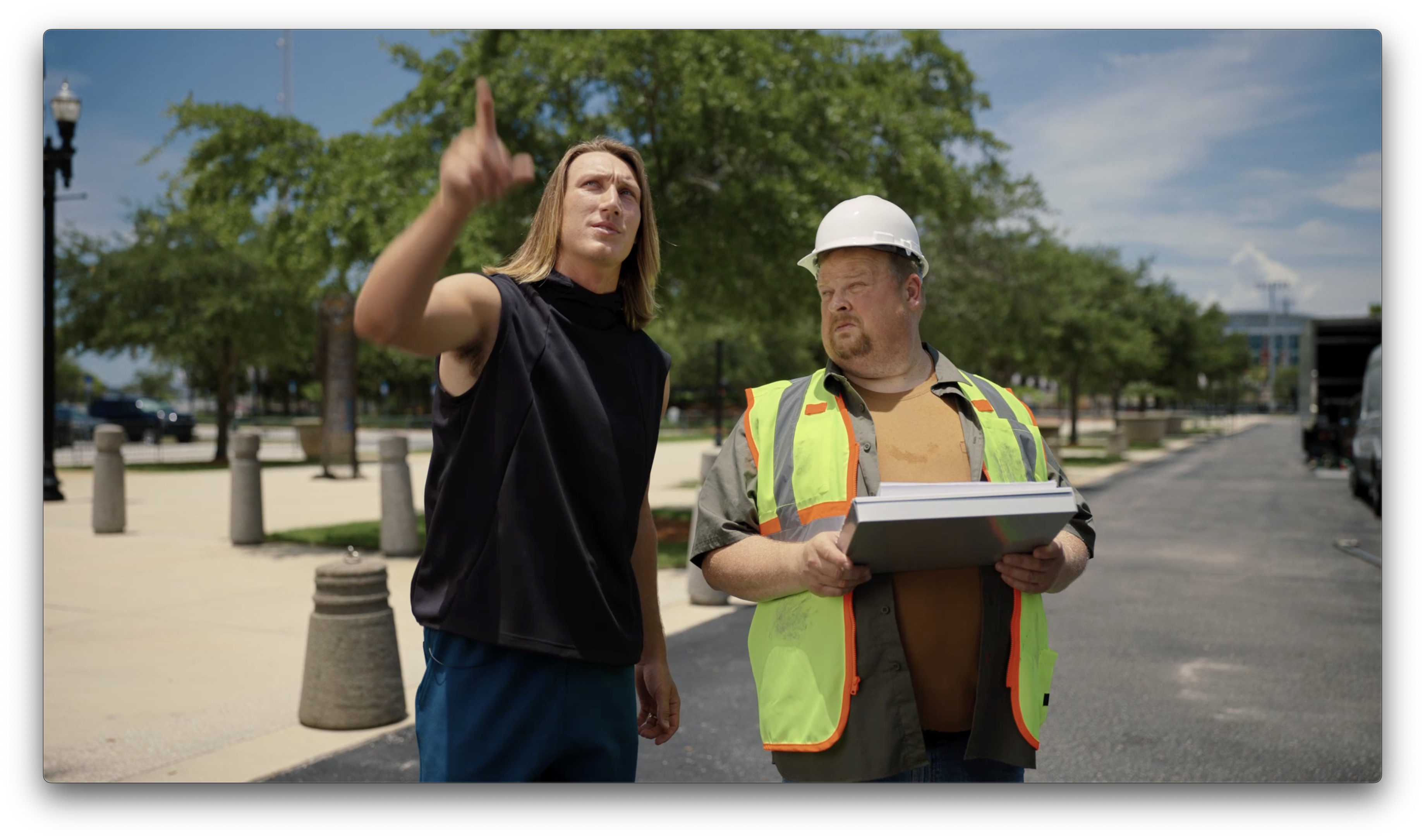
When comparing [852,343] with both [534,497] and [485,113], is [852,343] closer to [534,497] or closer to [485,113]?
[534,497]

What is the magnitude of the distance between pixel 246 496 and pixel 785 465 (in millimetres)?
11694

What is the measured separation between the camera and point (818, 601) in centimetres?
254

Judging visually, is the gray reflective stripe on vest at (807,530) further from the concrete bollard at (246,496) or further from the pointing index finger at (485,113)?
the concrete bollard at (246,496)

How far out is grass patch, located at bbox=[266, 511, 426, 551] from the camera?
12891 mm

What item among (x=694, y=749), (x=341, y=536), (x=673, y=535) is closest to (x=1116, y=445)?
(x=673, y=535)

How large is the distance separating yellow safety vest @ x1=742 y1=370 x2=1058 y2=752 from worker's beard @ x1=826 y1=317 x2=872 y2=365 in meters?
0.07

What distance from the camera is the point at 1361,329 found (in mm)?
25422

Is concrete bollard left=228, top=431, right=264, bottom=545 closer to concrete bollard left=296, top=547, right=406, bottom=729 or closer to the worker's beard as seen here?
concrete bollard left=296, top=547, right=406, bottom=729

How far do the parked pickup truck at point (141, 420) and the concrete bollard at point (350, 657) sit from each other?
3478 cm

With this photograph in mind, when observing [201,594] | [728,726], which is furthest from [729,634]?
[201,594]

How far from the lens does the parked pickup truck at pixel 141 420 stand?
39.1 metres

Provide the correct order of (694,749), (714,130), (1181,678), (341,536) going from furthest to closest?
(341,536)
(714,130)
(1181,678)
(694,749)

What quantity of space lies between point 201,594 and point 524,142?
5493 millimetres

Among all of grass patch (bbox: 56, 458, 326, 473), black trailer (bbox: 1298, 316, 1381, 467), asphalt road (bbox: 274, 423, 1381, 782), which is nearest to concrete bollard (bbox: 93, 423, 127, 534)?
asphalt road (bbox: 274, 423, 1381, 782)
